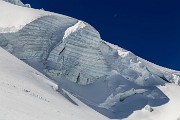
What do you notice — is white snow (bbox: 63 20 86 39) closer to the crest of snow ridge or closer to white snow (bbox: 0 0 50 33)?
the crest of snow ridge

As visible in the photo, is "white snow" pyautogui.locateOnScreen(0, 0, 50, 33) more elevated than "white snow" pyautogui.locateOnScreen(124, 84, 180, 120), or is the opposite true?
"white snow" pyautogui.locateOnScreen(0, 0, 50, 33)

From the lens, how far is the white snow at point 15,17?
4431 centimetres

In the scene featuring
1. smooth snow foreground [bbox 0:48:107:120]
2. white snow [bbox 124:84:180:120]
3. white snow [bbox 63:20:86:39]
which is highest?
white snow [bbox 63:20:86:39]

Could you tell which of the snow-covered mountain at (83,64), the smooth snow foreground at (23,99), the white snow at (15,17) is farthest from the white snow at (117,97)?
the smooth snow foreground at (23,99)

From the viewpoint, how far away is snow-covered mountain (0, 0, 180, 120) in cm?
4400

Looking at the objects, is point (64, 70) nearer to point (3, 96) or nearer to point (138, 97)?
point (138, 97)

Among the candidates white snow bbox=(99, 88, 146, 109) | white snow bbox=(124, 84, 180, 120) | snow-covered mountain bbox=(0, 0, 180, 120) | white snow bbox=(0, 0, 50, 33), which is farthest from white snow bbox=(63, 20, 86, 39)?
white snow bbox=(124, 84, 180, 120)

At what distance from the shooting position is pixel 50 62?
46.5m

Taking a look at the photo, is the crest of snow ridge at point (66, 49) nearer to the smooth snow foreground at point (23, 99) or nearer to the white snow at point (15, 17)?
the white snow at point (15, 17)

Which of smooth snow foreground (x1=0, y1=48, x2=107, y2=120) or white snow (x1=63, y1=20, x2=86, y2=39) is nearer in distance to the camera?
smooth snow foreground (x1=0, y1=48, x2=107, y2=120)

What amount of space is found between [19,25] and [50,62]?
573 cm

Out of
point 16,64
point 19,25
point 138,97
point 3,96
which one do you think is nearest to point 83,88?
point 138,97

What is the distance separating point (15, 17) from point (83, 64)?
9869 mm

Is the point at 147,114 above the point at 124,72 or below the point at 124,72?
below
